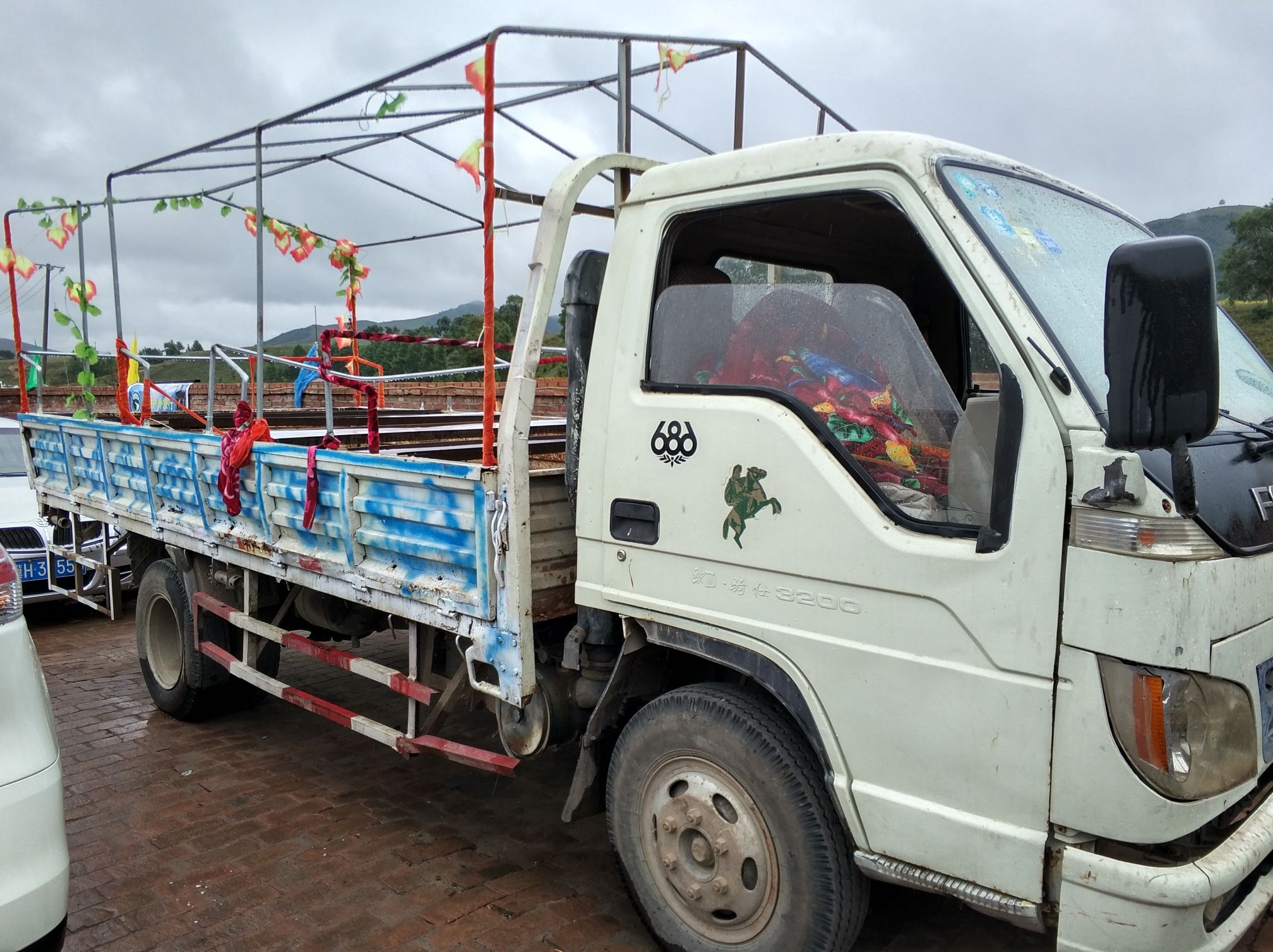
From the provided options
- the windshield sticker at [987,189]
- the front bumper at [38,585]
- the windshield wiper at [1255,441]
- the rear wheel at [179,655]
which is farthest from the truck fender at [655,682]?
the front bumper at [38,585]

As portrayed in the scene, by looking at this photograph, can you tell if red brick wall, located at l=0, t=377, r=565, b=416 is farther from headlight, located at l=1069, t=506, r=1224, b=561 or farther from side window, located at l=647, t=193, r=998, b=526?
headlight, located at l=1069, t=506, r=1224, b=561

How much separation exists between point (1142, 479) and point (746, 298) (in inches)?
47.3

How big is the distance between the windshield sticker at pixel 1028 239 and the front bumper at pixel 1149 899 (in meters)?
1.45

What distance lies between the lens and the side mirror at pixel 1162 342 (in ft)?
5.68

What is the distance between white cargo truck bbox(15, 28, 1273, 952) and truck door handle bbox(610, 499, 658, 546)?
0.01 metres

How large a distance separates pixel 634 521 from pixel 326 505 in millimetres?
1558

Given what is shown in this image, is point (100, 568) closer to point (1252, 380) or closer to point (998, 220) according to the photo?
point (998, 220)

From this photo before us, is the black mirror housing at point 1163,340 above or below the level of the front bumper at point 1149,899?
above

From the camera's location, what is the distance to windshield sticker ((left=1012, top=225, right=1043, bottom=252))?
93.4 inches

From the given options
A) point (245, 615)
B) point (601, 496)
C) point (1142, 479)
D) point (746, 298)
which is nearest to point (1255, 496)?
point (1142, 479)

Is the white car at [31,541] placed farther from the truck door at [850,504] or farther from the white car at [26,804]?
the truck door at [850,504]

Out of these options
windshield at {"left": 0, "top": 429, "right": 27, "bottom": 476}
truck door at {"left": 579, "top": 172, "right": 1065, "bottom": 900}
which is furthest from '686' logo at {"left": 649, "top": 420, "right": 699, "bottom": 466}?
windshield at {"left": 0, "top": 429, "right": 27, "bottom": 476}

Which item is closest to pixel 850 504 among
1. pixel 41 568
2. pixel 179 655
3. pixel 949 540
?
pixel 949 540

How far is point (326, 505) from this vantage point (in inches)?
146
